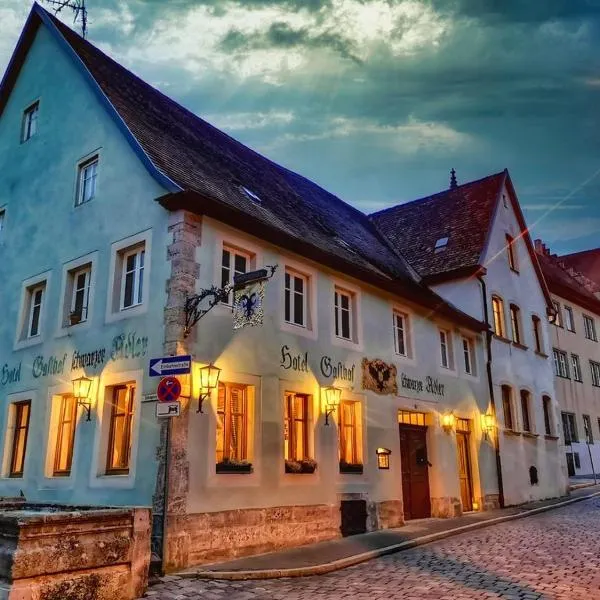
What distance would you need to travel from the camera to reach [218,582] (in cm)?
799

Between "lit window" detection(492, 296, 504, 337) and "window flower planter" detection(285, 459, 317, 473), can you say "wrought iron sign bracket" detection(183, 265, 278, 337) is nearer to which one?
"window flower planter" detection(285, 459, 317, 473)

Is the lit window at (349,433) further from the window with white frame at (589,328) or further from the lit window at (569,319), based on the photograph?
the window with white frame at (589,328)

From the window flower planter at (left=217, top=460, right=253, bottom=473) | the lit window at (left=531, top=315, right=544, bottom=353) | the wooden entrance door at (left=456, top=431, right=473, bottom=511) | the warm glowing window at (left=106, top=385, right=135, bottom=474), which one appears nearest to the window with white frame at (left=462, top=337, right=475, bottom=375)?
the wooden entrance door at (left=456, top=431, right=473, bottom=511)

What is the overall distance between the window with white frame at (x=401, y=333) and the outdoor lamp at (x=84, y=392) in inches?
→ 300

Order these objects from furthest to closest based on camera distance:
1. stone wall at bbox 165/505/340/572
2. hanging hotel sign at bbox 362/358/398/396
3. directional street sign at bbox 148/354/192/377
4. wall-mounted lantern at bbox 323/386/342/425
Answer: hanging hotel sign at bbox 362/358/398/396 → wall-mounted lantern at bbox 323/386/342/425 → stone wall at bbox 165/505/340/572 → directional street sign at bbox 148/354/192/377

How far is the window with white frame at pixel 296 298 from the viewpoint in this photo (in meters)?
12.1

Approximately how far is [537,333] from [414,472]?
10823mm

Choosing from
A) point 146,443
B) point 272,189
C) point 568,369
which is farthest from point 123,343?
point 568,369

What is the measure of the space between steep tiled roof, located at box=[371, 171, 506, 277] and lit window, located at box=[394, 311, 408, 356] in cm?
485

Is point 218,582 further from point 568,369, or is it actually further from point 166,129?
point 568,369

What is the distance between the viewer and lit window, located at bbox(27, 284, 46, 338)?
13.2m

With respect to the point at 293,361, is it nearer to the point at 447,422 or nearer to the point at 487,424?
the point at 447,422

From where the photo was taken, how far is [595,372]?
34.5 m

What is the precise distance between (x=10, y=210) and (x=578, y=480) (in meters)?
26.0
